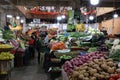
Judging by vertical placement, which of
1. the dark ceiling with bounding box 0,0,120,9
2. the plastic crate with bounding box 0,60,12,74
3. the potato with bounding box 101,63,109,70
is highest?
the dark ceiling with bounding box 0,0,120,9

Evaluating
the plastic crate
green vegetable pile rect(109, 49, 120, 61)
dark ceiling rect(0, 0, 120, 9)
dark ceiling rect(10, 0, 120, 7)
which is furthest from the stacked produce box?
dark ceiling rect(10, 0, 120, 7)

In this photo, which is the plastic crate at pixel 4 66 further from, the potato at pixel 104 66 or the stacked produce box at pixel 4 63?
the potato at pixel 104 66

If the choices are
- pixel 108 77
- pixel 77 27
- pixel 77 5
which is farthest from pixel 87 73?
pixel 77 5

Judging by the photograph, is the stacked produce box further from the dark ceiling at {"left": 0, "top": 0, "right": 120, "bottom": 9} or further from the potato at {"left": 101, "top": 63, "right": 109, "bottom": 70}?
the dark ceiling at {"left": 0, "top": 0, "right": 120, "bottom": 9}

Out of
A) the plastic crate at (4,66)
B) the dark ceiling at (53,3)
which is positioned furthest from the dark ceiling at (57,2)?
the plastic crate at (4,66)

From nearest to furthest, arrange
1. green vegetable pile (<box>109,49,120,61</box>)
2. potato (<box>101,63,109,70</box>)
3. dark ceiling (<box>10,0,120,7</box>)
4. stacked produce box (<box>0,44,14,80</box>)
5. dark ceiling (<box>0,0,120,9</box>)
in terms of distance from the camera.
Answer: potato (<box>101,63,109,70</box>) → green vegetable pile (<box>109,49,120,61</box>) → stacked produce box (<box>0,44,14,80</box>) → dark ceiling (<box>0,0,120,9</box>) → dark ceiling (<box>10,0,120,7</box>)

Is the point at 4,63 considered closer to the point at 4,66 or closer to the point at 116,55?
the point at 4,66

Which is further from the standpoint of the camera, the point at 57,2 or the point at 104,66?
the point at 57,2

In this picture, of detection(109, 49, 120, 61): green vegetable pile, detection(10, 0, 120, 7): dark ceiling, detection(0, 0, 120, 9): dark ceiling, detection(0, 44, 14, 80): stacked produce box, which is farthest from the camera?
detection(10, 0, 120, 7): dark ceiling

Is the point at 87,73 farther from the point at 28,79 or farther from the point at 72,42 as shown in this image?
the point at 72,42

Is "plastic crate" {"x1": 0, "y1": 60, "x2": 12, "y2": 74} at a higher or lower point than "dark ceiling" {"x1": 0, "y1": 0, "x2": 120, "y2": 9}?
lower

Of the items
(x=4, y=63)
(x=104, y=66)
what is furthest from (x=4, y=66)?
(x=104, y=66)

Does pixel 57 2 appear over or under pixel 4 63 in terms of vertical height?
over

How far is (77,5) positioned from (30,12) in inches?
528
